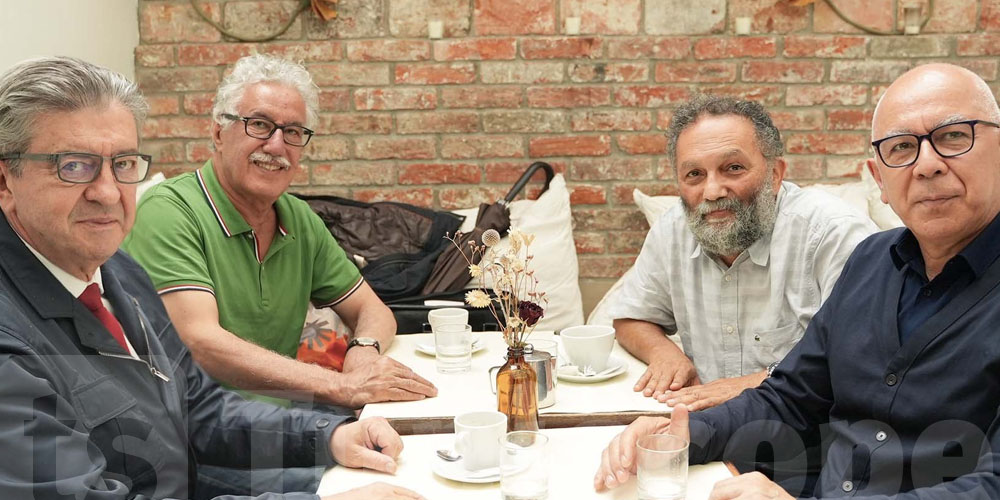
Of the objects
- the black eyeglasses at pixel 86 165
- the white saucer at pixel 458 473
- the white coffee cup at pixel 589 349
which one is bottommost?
the white saucer at pixel 458 473

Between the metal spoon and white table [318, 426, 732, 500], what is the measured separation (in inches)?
1.2

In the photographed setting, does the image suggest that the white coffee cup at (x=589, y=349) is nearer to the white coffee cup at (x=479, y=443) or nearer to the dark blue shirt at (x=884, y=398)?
the dark blue shirt at (x=884, y=398)

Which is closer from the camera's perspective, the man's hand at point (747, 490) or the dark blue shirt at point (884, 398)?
the man's hand at point (747, 490)

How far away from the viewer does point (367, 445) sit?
5.01ft

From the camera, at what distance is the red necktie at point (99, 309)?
1397 millimetres

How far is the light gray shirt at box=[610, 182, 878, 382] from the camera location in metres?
2.08

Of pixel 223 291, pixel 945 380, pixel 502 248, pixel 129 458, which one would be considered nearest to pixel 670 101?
pixel 502 248

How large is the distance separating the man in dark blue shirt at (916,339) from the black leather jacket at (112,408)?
0.74 meters

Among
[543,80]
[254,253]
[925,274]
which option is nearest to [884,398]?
[925,274]

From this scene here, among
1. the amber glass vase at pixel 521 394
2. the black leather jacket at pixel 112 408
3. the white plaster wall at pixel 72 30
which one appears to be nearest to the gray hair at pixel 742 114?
the amber glass vase at pixel 521 394

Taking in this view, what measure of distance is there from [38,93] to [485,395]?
1.02 m

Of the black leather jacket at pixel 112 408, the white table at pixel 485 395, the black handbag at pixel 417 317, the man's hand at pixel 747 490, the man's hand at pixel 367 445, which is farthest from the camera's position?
the black handbag at pixel 417 317

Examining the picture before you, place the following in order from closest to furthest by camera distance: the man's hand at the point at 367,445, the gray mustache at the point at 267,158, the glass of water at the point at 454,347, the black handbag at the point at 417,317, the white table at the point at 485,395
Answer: the man's hand at the point at 367,445, the white table at the point at 485,395, the glass of water at the point at 454,347, the gray mustache at the point at 267,158, the black handbag at the point at 417,317

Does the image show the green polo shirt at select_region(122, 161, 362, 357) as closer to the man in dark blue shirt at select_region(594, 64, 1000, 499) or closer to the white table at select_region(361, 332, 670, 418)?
the white table at select_region(361, 332, 670, 418)
